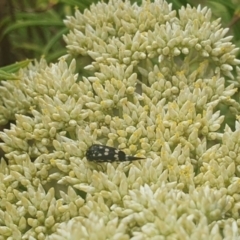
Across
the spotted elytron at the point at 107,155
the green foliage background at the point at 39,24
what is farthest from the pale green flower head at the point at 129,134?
the green foliage background at the point at 39,24

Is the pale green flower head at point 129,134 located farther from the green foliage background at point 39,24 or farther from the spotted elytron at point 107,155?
→ the green foliage background at point 39,24

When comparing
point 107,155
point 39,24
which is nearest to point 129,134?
point 107,155

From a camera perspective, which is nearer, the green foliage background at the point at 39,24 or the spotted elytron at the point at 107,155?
the spotted elytron at the point at 107,155

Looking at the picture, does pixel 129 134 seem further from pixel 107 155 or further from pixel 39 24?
pixel 39 24

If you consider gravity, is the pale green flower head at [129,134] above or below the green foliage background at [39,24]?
below

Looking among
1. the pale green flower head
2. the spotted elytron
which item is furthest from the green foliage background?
the spotted elytron
